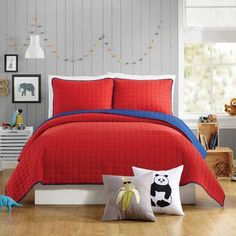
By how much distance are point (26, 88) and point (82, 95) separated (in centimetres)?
94

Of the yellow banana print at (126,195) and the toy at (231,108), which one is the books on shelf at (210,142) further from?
the yellow banana print at (126,195)

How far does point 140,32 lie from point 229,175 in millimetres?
1868

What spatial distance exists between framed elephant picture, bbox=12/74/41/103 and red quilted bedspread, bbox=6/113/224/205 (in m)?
2.21

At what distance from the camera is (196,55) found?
7.26 metres

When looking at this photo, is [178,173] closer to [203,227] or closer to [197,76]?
[203,227]

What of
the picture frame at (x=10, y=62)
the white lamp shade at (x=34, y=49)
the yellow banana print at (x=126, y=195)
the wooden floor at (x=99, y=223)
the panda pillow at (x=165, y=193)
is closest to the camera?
the wooden floor at (x=99, y=223)

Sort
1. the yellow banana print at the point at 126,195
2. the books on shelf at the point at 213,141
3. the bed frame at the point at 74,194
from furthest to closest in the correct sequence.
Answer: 1. the books on shelf at the point at 213,141
2. the bed frame at the point at 74,194
3. the yellow banana print at the point at 126,195

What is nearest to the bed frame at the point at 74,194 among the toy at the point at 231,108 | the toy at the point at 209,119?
the toy at the point at 209,119

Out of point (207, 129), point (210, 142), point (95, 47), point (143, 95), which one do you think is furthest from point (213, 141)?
point (95, 47)

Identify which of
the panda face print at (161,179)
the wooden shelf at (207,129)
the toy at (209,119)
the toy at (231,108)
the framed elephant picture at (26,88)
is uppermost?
the framed elephant picture at (26,88)

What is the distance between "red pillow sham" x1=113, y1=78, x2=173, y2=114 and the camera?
640cm

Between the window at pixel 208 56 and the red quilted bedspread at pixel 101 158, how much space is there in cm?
241

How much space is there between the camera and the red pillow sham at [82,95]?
21.1 feet

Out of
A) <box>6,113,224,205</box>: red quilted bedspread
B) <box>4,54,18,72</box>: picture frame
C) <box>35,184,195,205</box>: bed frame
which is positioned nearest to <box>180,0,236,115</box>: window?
<box>4,54,18,72</box>: picture frame
